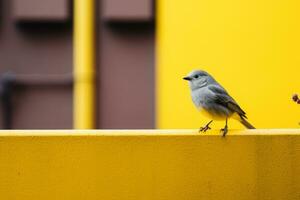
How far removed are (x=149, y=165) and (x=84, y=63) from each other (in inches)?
108

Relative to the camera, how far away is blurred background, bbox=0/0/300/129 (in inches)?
237

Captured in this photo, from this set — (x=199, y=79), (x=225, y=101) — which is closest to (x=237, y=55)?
(x=199, y=79)

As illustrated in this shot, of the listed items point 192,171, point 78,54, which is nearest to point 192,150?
point 192,171

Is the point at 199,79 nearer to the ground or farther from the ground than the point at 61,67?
nearer to the ground

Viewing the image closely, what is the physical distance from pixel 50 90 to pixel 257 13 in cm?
212

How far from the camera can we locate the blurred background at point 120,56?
19.7ft

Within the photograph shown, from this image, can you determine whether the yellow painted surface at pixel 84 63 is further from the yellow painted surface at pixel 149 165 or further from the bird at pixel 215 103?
the yellow painted surface at pixel 149 165

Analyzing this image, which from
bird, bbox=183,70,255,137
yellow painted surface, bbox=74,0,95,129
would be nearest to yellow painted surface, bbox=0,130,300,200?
bird, bbox=183,70,255,137

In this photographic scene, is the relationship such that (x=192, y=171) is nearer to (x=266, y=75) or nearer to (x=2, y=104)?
(x=266, y=75)

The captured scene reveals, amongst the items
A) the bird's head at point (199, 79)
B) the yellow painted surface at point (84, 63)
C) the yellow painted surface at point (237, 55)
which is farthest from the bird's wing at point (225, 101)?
the yellow painted surface at point (84, 63)

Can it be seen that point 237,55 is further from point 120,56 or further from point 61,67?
point 61,67

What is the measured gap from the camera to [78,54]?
6.88 m

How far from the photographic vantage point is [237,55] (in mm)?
Answer: 5977

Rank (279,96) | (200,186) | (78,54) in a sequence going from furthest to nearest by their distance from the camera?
(78,54) → (279,96) → (200,186)
